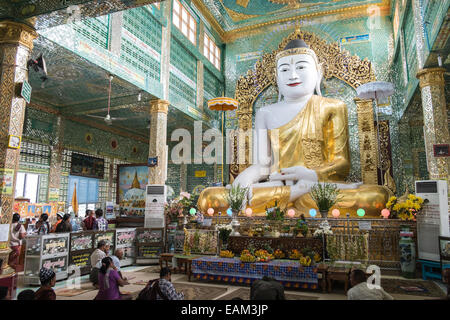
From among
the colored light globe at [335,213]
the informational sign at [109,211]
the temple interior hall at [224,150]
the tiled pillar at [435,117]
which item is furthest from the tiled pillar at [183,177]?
the tiled pillar at [435,117]

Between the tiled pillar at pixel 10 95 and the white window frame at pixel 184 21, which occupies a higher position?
the white window frame at pixel 184 21

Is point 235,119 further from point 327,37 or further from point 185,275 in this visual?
point 185,275

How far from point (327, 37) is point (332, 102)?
9.39 ft

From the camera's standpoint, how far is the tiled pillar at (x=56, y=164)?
9.08m

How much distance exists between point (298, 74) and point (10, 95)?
22.4ft

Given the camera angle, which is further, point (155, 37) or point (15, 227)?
point (155, 37)

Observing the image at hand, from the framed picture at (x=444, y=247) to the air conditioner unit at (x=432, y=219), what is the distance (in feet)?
0.70

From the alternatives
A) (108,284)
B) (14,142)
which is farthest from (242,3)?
(108,284)

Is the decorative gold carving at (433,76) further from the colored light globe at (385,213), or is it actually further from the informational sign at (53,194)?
the informational sign at (53,194)

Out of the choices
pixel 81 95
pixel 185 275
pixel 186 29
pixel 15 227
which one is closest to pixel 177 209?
pixel 185 275

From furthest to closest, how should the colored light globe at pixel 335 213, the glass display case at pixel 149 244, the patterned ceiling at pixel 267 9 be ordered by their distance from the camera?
the patterned ceiling at pixel 267 9 → the glass display case at pixel 149 244 → the colored light globe at pixel 335 213

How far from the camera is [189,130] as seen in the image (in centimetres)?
1198

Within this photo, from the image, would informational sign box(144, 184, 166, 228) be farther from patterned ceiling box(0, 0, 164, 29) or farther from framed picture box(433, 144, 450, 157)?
framed picture box(433, 144, 450, 157)

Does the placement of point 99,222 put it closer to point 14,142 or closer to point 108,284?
point 14,142
